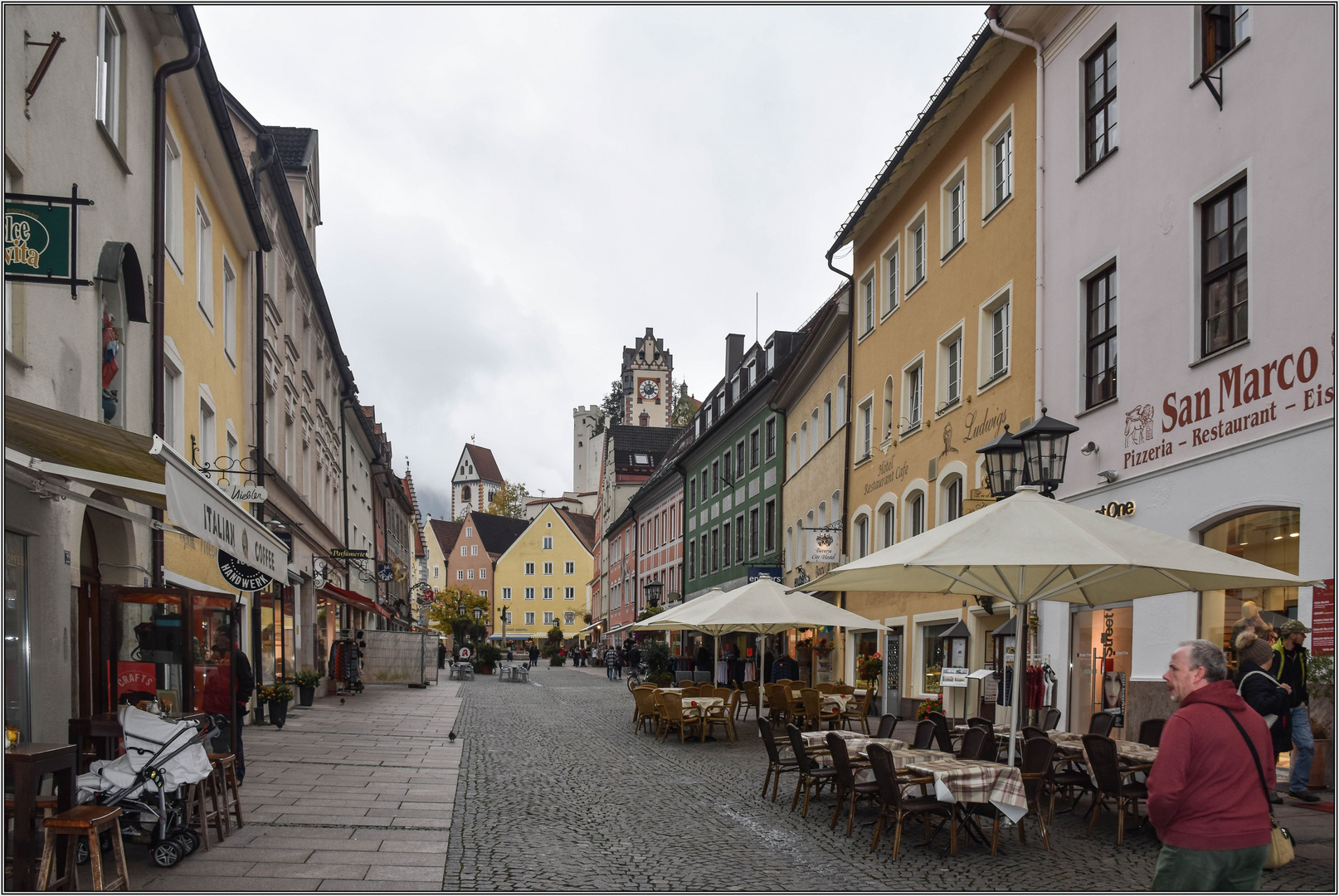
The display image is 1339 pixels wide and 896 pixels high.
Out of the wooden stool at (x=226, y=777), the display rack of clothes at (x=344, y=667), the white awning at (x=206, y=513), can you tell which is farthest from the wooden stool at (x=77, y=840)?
the display rack of clothes at (x=344, y=667)

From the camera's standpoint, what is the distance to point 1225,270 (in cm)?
1285

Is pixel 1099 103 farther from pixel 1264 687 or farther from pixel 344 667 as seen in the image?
pixel 344 667

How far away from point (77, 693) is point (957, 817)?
24.9 ft

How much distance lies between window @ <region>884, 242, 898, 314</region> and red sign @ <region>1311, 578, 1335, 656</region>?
14818mm

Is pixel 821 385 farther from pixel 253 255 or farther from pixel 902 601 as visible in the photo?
pixel 253 255

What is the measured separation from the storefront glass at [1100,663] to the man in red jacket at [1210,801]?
1003 centimetres

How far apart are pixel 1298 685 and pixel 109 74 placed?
12498 mm

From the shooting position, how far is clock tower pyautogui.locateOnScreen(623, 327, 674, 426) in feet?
404

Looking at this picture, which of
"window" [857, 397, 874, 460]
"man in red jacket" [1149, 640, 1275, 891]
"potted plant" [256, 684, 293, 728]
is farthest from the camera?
"window" [857, 397, 874, 460]

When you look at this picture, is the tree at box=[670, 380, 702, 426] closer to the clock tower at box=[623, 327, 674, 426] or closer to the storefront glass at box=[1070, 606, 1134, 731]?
the clock tower at box=[623, 327, 674, 426]

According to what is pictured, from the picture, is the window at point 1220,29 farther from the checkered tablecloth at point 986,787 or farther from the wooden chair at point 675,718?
the wooden chair at point 675,718

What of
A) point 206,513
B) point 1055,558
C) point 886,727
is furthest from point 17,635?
point 886,727

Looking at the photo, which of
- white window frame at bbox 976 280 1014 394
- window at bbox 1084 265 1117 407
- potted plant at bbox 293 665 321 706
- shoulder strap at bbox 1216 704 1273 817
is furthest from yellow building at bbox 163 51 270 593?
shoulder strap at bbox 1216 704 1273 817

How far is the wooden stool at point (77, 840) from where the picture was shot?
650cm
